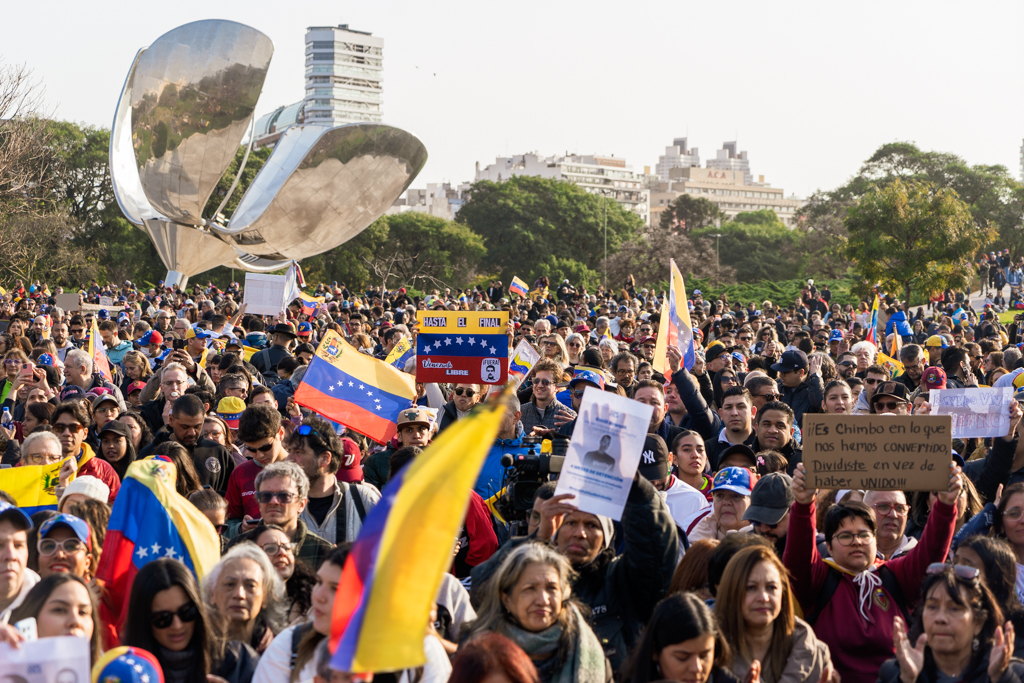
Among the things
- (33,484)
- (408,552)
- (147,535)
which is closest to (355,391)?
(33,484)

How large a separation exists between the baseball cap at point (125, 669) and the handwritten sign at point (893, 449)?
2949mm

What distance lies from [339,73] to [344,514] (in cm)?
19323

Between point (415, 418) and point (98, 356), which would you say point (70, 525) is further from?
point (98, 356)

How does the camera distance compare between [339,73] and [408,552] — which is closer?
[408,552]

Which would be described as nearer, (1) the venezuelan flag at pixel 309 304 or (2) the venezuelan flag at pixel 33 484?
(2) the venezuelan flag at pixel 33 484

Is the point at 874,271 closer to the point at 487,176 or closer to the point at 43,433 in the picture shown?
the point at 43,433

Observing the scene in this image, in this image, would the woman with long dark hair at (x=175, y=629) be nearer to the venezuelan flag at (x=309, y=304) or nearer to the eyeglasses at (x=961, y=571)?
the eyeglasses at (x=961, y=571)

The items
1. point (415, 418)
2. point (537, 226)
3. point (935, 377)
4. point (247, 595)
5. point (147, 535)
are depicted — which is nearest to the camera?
point (247, 595)

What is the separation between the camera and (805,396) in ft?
30.8

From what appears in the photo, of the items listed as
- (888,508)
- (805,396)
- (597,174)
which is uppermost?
Result: (597,174)

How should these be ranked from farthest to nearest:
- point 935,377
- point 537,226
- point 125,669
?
1. point 537,226
2. point 935,377
3. point 125,669

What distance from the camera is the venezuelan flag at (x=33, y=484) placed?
20.9 ft

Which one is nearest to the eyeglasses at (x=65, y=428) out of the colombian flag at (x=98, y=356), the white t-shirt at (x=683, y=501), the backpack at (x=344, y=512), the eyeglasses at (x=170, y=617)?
the backpack at (x=344, y=512)

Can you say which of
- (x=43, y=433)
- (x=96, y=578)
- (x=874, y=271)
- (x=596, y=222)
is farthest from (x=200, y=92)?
(x=596, y=222)
